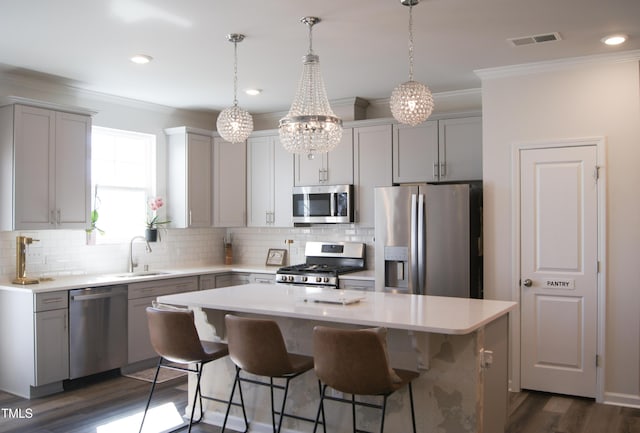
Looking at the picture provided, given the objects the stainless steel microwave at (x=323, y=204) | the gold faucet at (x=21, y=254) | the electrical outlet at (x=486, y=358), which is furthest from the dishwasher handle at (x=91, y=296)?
the electrical outlet at (x=486, y=358)

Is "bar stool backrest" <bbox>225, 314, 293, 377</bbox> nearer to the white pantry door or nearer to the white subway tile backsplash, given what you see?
the white pantry door

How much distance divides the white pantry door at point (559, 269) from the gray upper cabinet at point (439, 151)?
0.65 metres

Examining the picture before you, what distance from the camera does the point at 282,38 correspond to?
392 cm

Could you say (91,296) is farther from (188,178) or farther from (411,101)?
(411,101)

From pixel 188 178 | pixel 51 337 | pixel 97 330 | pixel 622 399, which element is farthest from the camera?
pixel 188 178

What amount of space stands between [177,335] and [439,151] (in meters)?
3.13

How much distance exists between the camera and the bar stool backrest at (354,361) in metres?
2.60

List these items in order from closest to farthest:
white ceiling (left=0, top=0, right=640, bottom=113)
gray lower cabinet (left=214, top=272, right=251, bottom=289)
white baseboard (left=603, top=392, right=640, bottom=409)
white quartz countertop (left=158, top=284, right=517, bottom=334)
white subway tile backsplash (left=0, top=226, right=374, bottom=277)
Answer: white quartz countertop (left=158, top=284, right=517, bottom=334), white ceiling (left=0, top=0, right=640, bottom=113), white baseboard (left=603, top=392, right=640, bottom=409), white subway tile backsplash (left=0, top=226, right=374, bottom=277), gray lower cabinet (left=214, top=272, right=251, bottom=289)

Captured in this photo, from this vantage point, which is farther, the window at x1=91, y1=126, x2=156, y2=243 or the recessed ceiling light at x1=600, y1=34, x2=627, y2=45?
the window at x1=91, y1=126, x2=156, y2=243

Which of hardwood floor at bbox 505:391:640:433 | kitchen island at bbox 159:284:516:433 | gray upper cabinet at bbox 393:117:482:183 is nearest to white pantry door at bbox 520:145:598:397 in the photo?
hardwood floor at bbox 505:391:640:433

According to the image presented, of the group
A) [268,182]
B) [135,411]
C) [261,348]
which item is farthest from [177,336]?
[268,182]

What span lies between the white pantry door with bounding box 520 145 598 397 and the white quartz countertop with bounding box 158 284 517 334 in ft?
4.53

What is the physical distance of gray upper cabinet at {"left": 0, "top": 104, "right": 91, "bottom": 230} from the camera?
458cm

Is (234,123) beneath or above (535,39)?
beneath
